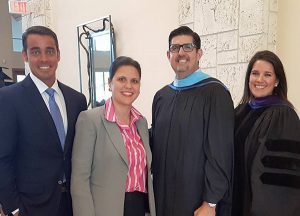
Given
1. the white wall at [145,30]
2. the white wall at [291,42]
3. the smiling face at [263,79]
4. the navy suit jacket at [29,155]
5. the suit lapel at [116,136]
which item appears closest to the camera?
the navy suit jacket at [29,155]

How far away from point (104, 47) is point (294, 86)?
2680mm

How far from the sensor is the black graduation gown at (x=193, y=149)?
1929 mm

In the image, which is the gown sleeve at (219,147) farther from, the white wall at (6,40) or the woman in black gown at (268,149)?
the white wall at (6,40)

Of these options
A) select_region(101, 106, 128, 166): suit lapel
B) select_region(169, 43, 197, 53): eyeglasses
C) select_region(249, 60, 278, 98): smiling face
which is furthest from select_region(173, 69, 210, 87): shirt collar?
select_region(101, 106, 128, 166): suit lapel

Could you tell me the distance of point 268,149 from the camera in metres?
1.92

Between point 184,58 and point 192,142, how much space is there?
52cm

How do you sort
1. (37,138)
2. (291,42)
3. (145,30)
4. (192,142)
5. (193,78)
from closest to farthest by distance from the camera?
(37,138)
(192,142)
(193,78)
(291,42)
(145,30)

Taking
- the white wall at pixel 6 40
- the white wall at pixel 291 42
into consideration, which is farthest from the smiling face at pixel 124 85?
the white wall at pixel 6 40

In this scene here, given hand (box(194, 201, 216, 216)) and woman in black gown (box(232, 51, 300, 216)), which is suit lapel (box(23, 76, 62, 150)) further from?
woman in black gown (box(232, 51, 300, 216))

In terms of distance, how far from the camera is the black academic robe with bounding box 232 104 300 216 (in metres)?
1.90

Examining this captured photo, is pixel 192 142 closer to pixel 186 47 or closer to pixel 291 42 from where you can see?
pixel 186 47

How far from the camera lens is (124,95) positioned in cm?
193

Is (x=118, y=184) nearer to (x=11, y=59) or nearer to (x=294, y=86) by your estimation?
(x=294, y=86)

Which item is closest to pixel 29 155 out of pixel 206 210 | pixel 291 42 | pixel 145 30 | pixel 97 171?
pixel 97 171
